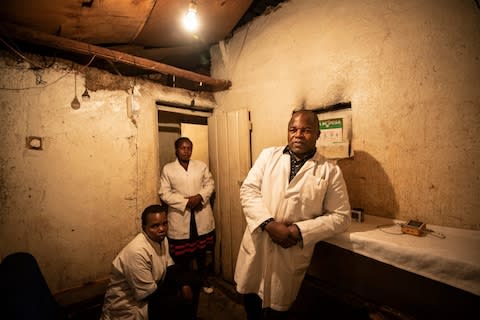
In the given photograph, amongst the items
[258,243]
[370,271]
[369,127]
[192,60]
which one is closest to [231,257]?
[258,243]

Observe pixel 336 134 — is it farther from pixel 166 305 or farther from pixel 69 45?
pixel 69 45

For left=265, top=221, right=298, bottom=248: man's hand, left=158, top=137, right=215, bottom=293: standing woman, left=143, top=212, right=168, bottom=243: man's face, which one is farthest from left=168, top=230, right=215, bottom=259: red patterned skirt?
left=265, top=221, right=298, bottom=248: man's hand

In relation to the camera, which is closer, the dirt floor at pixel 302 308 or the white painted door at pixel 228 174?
the dirt floor at pixel 302 308

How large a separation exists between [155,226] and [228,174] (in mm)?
1667

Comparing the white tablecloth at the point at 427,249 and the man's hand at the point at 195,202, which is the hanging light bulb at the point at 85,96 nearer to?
the man's hand at the point at 195,202

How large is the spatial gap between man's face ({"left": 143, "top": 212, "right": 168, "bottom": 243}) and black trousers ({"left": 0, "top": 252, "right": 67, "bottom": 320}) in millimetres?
870

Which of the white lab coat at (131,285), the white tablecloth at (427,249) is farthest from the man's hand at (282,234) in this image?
the white lab coat at (131,285)

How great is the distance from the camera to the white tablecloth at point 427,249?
133 centimetres

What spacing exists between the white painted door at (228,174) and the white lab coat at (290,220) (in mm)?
1484

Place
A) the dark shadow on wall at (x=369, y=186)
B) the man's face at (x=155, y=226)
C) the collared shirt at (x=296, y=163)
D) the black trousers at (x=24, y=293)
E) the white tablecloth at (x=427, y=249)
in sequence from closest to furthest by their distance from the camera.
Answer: the black trousers at (x=24, y=293), the white tablecloth at (x=427, y=249), the collared shirt at (x=296, y=163), the dark shadow on wall at (x=369, y=186), the man's face at (x=155, y=226)

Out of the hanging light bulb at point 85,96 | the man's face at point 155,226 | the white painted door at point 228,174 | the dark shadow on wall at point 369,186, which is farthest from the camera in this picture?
the white painted door at point 228,174

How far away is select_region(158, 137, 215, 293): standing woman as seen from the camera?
3.38 metres

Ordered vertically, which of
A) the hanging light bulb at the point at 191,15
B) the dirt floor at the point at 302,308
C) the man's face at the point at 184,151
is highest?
the hanging light bulb at the point at 191,15

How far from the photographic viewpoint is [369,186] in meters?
2.30
